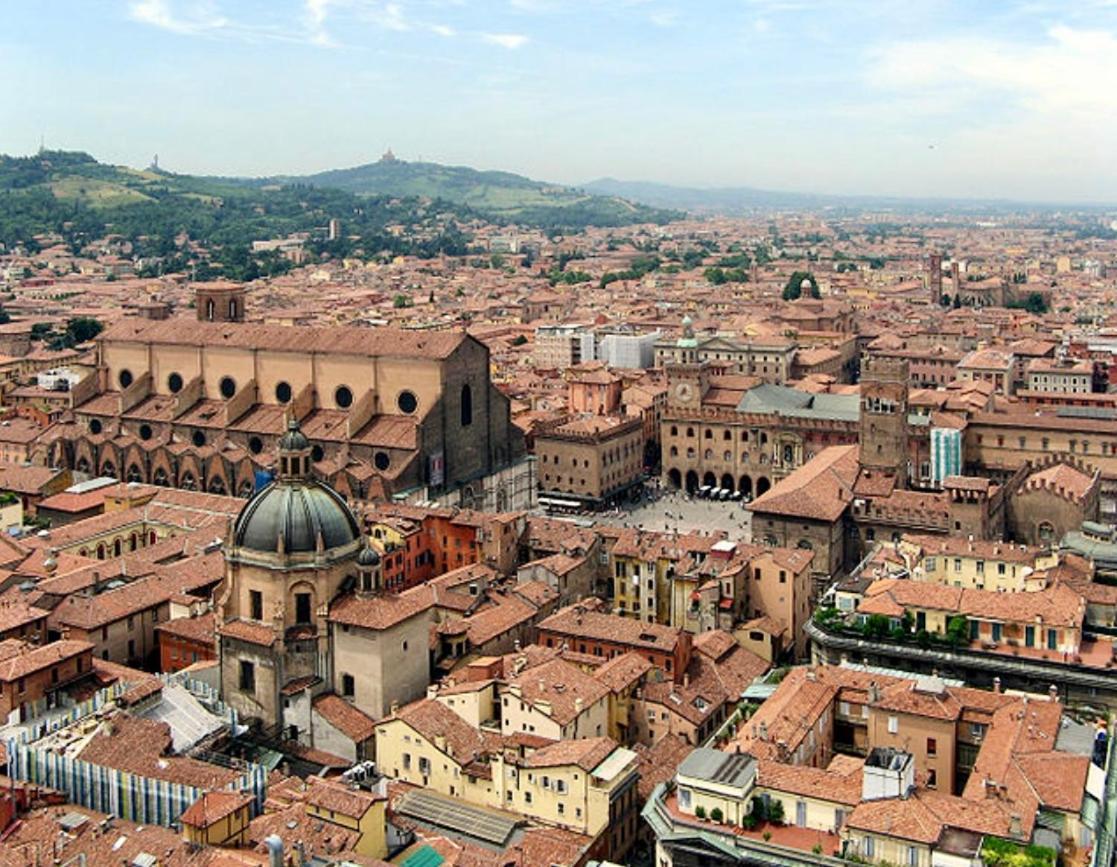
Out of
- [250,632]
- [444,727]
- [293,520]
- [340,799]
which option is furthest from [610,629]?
[340,799]

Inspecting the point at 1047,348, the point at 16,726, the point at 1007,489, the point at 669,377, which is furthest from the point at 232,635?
the point at 1047,348

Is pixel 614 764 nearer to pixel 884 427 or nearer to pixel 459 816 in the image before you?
pixel 459 816

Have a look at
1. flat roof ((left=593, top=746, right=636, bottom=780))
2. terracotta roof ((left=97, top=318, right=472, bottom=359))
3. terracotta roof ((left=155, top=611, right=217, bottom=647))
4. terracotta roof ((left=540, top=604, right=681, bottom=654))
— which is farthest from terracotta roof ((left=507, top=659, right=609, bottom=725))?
terracotta roof ((left=97, top=318, right=472, bottom=359))

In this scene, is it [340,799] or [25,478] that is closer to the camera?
[340,799]

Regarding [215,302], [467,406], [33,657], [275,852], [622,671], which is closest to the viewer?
[275,852]

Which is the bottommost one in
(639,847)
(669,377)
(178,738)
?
(639,847)

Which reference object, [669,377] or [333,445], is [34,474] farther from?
[669,377]

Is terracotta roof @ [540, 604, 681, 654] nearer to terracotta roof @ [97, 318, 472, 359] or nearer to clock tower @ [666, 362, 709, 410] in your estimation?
terracotta roof @ [97, 318, 472, 359]
